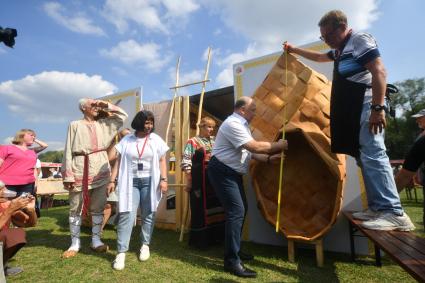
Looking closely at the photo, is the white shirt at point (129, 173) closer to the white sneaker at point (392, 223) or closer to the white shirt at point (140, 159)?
the white shirt at point (140, 159)

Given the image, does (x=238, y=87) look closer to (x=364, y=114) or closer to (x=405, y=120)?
(x=364, y=114)

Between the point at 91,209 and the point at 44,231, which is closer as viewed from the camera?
the point at 91,209

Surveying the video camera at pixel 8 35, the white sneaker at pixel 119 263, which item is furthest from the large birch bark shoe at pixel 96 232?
the video camera at pixel 8 35

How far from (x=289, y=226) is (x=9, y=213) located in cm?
263

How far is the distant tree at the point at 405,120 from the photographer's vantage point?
3484 centimetres

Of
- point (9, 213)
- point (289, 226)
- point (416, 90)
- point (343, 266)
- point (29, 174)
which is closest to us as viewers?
point (9, 213)

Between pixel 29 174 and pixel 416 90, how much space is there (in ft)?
163

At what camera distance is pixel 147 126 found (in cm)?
341

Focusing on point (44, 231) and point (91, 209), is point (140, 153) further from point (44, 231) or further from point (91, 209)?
point (44, 231)

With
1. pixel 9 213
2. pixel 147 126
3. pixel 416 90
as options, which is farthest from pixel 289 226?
pixel 416 90

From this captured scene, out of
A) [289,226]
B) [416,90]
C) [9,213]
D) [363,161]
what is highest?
[416,90]

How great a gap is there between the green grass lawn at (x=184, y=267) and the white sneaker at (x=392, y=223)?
82 cm

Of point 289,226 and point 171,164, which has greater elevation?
point 171,164

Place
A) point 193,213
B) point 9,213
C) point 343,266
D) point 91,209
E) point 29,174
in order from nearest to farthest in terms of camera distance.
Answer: point 9,213
point 343,266
point 91,209
point 193,213
point 29,174
